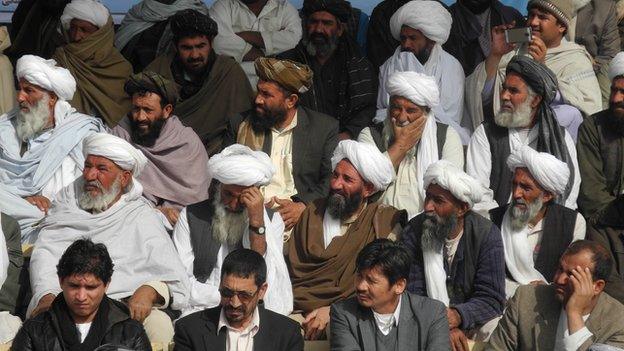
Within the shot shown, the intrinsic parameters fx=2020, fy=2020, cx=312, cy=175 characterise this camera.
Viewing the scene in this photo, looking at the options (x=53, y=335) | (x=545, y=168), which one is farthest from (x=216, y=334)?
(x=545, y=168)

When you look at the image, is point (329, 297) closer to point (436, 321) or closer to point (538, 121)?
point (436, 321)

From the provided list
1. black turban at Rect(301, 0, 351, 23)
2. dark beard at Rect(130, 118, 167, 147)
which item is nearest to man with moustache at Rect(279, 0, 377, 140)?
black turban at Rect(301, 0, 351, 23)

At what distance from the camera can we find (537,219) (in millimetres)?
11859

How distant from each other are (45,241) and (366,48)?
3632 mm

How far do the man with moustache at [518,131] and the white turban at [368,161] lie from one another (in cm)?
91

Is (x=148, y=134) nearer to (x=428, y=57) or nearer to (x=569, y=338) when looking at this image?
(x=428, y=57)

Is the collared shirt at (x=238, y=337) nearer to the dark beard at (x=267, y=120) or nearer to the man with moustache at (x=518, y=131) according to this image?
the dark beard at (x=267, y=120)

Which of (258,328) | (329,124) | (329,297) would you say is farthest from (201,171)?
(258,328)

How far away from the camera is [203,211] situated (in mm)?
11625

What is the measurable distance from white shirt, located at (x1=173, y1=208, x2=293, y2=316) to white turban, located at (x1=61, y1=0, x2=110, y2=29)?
8.14ft

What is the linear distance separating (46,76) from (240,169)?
1.80 meters

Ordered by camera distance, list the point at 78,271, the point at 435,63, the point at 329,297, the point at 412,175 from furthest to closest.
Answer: the point at 435,63 → the point at 412,175 → the point at 329,297 → the point at 78,271

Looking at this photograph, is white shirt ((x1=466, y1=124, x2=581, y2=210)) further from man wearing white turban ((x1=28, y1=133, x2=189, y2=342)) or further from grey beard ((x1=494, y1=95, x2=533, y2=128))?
man wearing white turban ((x1=28, y1=133, x2=189, y2=342))

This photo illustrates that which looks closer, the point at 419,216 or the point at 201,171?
the point at 419,216
